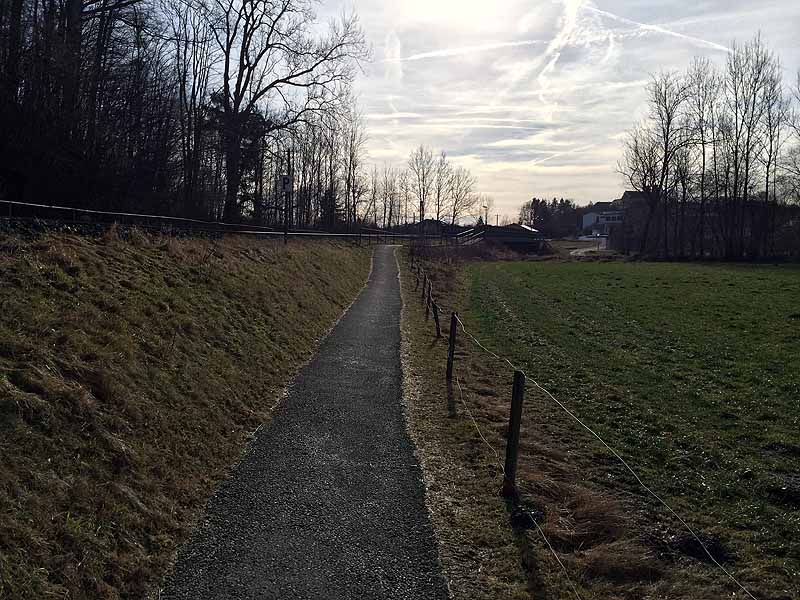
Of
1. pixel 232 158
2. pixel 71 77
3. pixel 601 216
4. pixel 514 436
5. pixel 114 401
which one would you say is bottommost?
pixel 514 436

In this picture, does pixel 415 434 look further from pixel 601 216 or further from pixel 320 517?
pixel 601 216

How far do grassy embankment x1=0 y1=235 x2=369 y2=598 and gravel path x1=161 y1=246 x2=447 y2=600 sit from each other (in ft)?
1.06

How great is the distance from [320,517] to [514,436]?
6.47 feet

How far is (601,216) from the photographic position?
524 ft

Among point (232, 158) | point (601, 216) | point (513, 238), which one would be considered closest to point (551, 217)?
point (601, 216)

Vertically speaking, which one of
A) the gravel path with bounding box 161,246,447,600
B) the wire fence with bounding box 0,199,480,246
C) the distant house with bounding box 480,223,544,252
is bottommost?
the gravel path with bounding box 161,246,447,600

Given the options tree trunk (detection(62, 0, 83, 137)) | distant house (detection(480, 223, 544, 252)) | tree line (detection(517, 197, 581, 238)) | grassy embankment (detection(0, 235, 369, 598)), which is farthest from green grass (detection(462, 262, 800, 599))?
tree line (detection(517, 197, 581, 238))

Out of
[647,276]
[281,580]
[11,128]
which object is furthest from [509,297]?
[281,580]

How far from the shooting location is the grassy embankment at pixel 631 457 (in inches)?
184

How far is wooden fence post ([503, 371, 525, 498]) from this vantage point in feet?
19.0

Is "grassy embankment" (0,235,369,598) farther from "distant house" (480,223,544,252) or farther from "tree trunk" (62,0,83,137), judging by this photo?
"distant house" (480,223,544,252)

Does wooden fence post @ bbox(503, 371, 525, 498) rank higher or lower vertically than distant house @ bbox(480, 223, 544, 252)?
lower

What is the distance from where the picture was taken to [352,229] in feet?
211

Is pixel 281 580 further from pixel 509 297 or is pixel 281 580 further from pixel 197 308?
pixel 509 297
